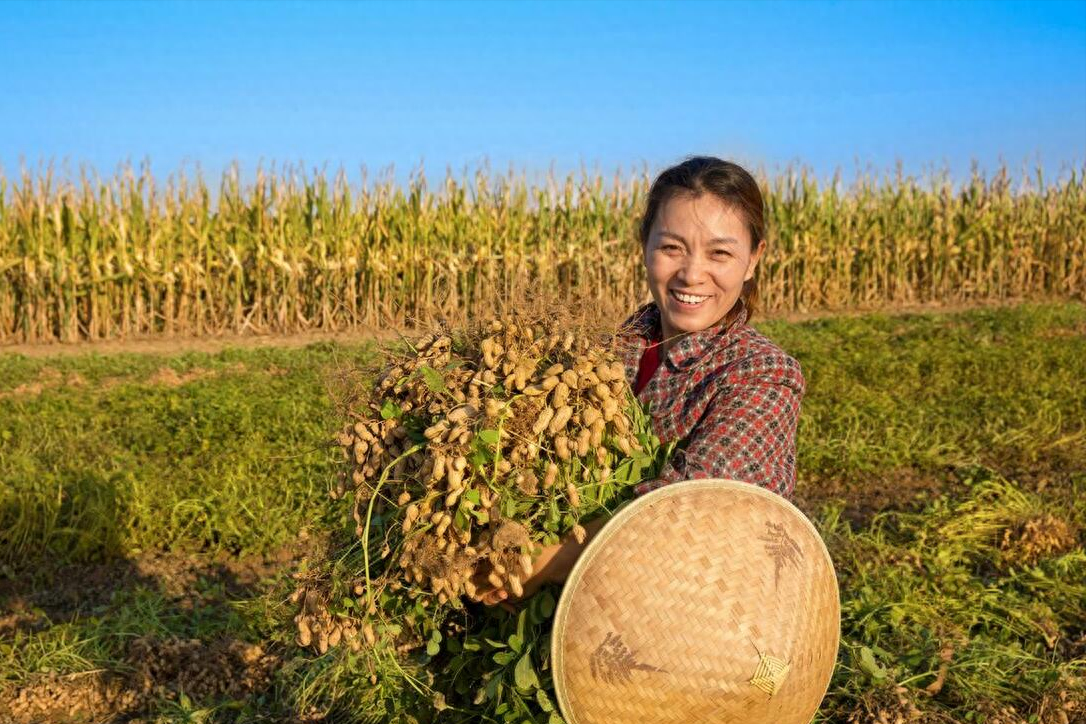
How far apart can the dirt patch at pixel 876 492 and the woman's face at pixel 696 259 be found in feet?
10.9

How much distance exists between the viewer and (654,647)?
2150mm

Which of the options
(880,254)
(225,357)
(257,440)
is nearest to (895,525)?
(257,440)

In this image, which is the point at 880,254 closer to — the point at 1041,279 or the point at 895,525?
the point at 1041,279

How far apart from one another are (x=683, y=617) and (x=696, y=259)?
101cm

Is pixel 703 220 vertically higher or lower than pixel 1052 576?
higher

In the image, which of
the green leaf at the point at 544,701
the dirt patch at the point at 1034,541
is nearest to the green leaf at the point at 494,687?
the green leaf at the point at 544,701

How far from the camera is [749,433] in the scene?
2.49 metres

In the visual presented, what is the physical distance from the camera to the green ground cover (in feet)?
12.3

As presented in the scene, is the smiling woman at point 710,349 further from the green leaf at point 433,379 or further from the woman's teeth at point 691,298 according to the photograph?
the green leaf at point 433,379

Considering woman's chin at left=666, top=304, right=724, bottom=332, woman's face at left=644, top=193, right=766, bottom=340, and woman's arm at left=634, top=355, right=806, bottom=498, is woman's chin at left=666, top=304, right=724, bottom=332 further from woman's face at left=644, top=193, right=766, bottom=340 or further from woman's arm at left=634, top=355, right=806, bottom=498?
woman's arm at left=634, top=355, right=806, bottom=498

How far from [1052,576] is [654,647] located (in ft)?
11.6

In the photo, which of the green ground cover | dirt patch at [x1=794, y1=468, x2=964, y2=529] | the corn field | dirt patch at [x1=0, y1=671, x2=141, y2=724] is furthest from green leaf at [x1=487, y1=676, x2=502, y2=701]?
the corn field

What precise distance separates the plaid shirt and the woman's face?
0.23 feet

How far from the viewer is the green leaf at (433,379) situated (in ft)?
7.54
